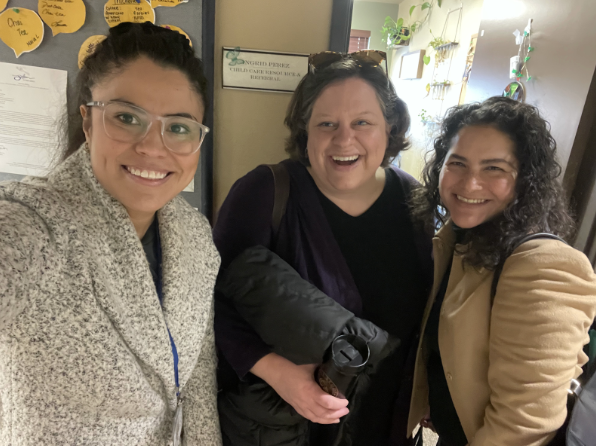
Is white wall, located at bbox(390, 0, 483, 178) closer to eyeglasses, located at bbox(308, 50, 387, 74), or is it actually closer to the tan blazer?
eyeglasses, located at bbox(308, 50, 387, 74)

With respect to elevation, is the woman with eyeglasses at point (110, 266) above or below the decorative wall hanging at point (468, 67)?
below

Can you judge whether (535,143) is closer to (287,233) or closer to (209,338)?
(287,233)

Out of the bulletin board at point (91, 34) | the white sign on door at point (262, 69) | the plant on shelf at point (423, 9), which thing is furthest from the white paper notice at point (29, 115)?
the plant on shelf at point (423, 9)

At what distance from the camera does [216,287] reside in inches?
35.4

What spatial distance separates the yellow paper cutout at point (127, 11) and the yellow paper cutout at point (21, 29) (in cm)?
21

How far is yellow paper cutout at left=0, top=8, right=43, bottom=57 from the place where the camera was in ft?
3.35

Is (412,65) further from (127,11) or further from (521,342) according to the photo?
(521,342)

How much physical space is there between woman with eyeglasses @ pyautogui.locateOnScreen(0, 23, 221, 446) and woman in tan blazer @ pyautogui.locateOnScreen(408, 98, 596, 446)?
26.2 inches

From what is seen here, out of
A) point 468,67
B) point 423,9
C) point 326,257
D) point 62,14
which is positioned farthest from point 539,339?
point 423,9

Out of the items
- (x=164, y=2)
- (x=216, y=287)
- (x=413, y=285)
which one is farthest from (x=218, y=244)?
(x=164, y=2)

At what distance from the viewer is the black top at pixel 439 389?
952 millimetres

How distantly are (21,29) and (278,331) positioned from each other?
1180 mm

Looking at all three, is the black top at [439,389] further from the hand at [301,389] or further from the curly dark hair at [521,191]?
the hand at [301,389]

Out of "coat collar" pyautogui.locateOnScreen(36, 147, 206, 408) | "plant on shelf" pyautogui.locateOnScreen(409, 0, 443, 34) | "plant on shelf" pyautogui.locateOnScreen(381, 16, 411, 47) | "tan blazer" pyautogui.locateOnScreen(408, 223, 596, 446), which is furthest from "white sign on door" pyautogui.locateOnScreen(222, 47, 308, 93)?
"plant on shelf" pyautogui.locateOnScreen(381, 16, 411, 47)
